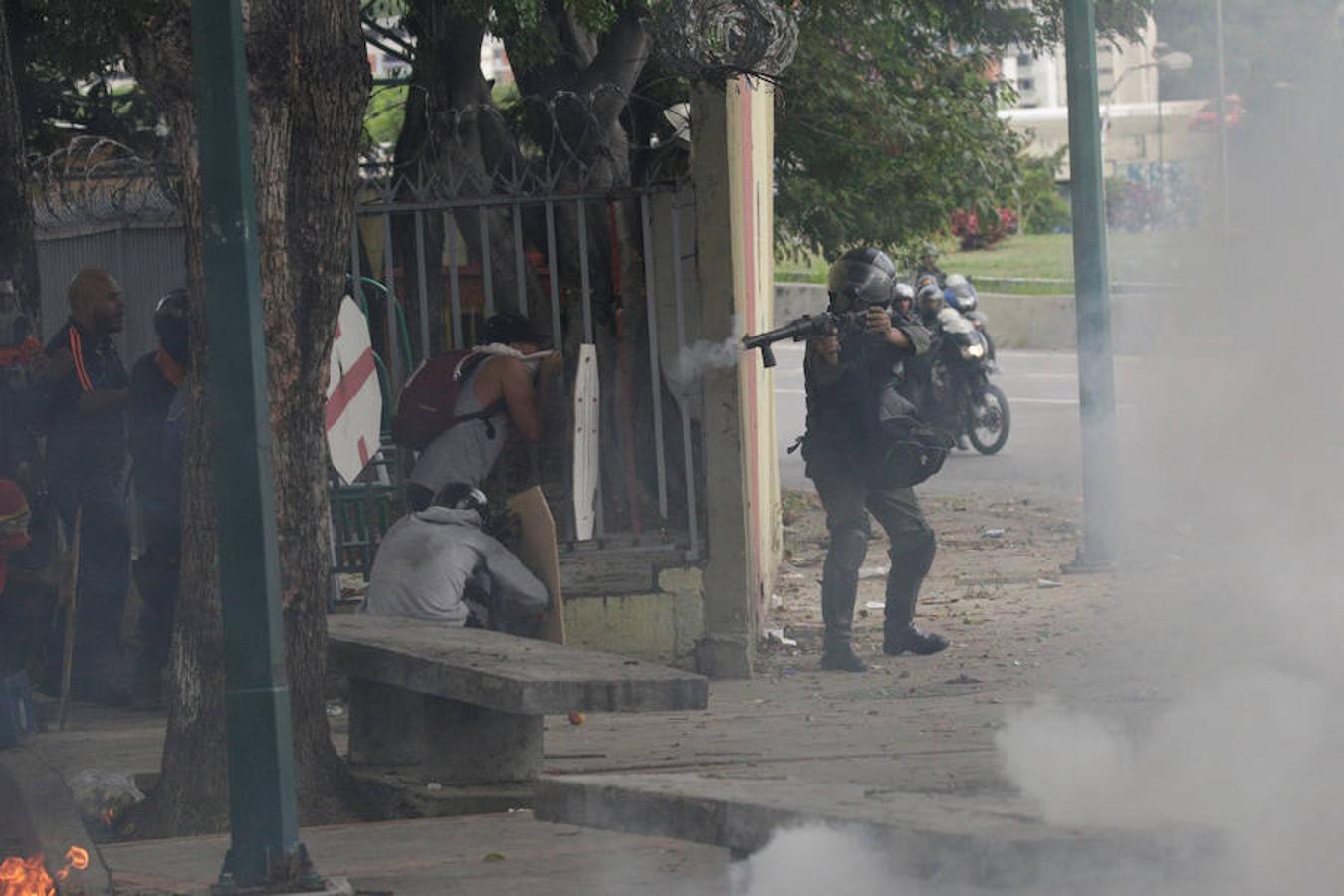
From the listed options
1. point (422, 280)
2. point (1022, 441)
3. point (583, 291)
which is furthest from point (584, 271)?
point (1022, 441)

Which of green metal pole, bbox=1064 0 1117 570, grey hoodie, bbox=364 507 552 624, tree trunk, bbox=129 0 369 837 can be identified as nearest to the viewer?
tree trunk, bbox=129 0 369 837

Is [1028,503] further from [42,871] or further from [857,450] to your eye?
[42,871]

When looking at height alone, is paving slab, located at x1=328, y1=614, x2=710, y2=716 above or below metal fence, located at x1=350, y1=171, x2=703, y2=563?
below

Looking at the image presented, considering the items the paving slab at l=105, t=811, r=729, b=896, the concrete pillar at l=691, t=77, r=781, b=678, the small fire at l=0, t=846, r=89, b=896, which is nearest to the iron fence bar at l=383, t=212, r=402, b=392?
the concrete pillar at l=691, t=77, r=781, b=678

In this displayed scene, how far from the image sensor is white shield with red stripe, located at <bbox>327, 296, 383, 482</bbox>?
29.0 ft

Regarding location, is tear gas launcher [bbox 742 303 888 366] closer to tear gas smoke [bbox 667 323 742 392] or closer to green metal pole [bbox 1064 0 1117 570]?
tear gas smoke [bbox 667 323 742 392]

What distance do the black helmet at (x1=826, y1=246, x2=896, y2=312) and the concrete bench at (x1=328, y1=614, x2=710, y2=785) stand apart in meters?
2.74

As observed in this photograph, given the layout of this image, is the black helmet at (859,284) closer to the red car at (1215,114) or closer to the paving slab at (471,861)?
the paving slab at (471,861)

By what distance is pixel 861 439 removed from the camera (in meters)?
A: 9.14

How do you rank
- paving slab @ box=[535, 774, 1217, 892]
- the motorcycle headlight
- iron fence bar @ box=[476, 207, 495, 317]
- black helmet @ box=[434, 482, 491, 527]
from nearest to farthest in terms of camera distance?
paving slab @ box=[535, 774, 1217, 892]
black helmet @ box=[434, 482, 491, 527]
iron fence bar @ box=[476, 207, 495, 317]
the motorcycle headlight

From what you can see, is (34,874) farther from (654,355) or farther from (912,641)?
(912,641)

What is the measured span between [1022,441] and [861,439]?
988 centimetres

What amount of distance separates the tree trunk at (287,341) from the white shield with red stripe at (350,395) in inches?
79.3

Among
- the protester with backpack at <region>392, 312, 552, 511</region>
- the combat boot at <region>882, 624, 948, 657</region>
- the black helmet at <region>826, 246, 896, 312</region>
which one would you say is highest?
the black helmet at <region>826, 246, 896, 312</region>
